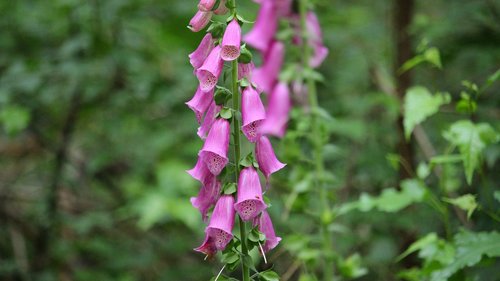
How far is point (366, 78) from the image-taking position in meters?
4.36

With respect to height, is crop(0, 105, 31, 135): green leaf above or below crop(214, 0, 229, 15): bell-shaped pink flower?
below

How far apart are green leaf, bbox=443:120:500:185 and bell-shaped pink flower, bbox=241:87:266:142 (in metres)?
0.66

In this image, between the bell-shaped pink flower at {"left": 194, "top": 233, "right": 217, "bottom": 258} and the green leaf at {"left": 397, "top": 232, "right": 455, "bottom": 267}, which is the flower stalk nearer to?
the bell-shaped pink flower at {"left": 194, "top": 233, "right": 217, "bottom": 258}

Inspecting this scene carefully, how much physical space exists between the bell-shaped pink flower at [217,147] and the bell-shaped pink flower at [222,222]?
7 centimetres

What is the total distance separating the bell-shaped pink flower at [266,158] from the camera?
1.38m

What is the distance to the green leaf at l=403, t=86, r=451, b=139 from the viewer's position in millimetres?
1748

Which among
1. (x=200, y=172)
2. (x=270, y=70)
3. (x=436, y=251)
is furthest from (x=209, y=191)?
(x=436, y=251)

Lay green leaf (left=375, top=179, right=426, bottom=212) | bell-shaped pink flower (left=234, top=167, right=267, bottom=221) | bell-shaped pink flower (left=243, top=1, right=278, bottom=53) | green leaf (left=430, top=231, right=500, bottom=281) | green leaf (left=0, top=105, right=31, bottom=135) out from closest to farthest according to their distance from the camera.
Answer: bell-shaped pink flower (left=234, top=167, right=267, bottom=221) < bell-shaped pink flower (left=243, top=1, right=278, bottom=53) < green leaf (left=430, top=231, right=500, bottom=281) < green leaf (left=375, top=179, right=426, bottom=212) < green leaf (left=0, top=105, right=31, bottom=135)

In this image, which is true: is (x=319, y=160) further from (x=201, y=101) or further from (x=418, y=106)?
(x=201, y=101)

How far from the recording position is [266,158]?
138 centimetres

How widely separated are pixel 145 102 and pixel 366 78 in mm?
1886

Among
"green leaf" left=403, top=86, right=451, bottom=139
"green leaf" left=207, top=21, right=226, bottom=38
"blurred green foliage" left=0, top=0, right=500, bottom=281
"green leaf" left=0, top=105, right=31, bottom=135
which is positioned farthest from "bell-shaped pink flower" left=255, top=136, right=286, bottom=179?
"green leaf" left=0, top=105, right=31, bottom=135

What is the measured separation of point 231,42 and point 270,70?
231mm

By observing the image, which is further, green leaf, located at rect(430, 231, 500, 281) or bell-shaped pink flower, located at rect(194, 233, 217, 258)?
green leaf, located at rect(430, 231, 500, 281)
